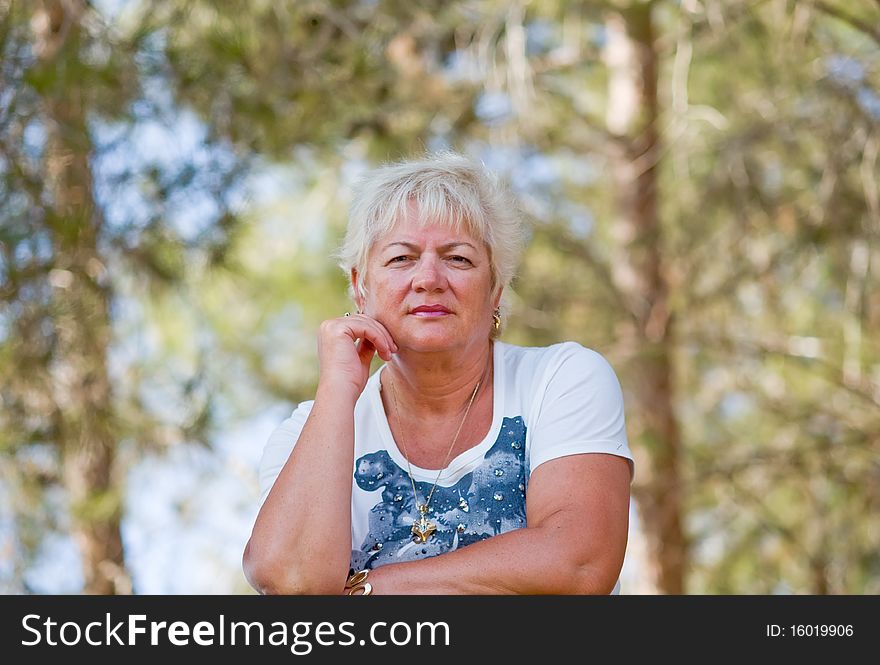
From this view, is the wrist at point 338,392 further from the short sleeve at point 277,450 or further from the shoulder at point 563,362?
the shoulder at point 563,362

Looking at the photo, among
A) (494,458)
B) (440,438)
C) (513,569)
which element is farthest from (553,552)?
(440,438)

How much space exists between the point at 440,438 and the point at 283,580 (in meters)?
0.50

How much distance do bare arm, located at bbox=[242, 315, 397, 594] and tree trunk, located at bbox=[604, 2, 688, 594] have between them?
375 cm

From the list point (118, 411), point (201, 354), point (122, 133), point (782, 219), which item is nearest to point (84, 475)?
point (118, 411)

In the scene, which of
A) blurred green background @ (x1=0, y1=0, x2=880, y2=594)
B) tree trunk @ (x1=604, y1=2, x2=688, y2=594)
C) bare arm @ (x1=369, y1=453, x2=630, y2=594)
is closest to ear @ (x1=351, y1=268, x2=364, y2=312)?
bare arm @ (x1=369, y1=453, x2=630, y2=594)

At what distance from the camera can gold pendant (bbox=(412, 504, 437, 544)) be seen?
2277mm

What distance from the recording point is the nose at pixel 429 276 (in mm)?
2316

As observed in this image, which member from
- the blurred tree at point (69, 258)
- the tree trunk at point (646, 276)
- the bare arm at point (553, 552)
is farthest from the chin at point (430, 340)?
the tree trunk at point (646, 276)

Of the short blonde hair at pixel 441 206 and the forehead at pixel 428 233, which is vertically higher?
the short blonde hair at pixel 441 206

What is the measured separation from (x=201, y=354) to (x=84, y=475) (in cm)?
89

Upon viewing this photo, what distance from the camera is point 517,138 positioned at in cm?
595

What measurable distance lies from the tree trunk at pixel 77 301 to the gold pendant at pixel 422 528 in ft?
7.98

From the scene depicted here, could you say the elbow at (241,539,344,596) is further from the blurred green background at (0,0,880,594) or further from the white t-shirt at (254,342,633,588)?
the blurred green background at (0,0,880,594)

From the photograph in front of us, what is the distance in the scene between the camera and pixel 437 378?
2.42 meters
